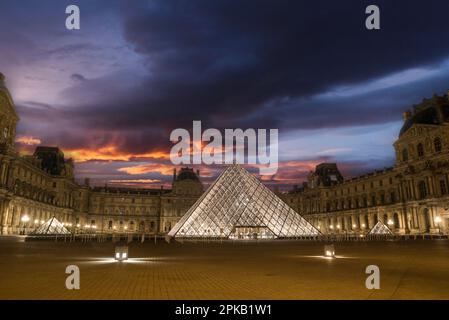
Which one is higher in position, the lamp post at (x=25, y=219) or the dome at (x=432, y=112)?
the dome at (x=432, y=112)

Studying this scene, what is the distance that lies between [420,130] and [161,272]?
144 ft

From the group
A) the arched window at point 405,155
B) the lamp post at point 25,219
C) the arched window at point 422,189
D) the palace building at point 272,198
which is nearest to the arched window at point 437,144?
the palace building at point 272,198

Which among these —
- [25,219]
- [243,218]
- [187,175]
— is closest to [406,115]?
[243,218]

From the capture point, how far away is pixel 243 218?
35.5 m

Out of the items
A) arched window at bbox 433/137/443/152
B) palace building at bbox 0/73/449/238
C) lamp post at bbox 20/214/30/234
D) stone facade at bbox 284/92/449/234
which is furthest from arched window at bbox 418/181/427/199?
lamp post at bbox 20/214/30/234

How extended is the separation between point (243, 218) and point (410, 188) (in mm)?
24485

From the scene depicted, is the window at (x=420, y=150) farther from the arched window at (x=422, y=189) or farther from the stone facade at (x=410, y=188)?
the arched window at (x=422, y=189)

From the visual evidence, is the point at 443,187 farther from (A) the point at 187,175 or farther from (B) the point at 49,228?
(A) the point at 187,175

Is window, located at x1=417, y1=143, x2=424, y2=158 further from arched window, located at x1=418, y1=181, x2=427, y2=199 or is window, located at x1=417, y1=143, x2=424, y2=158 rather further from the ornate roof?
the ornate roof

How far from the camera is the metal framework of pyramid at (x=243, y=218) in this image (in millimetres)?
34375

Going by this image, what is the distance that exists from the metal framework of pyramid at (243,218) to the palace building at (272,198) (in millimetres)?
108

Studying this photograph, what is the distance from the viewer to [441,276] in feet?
25.2

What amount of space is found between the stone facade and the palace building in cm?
12
